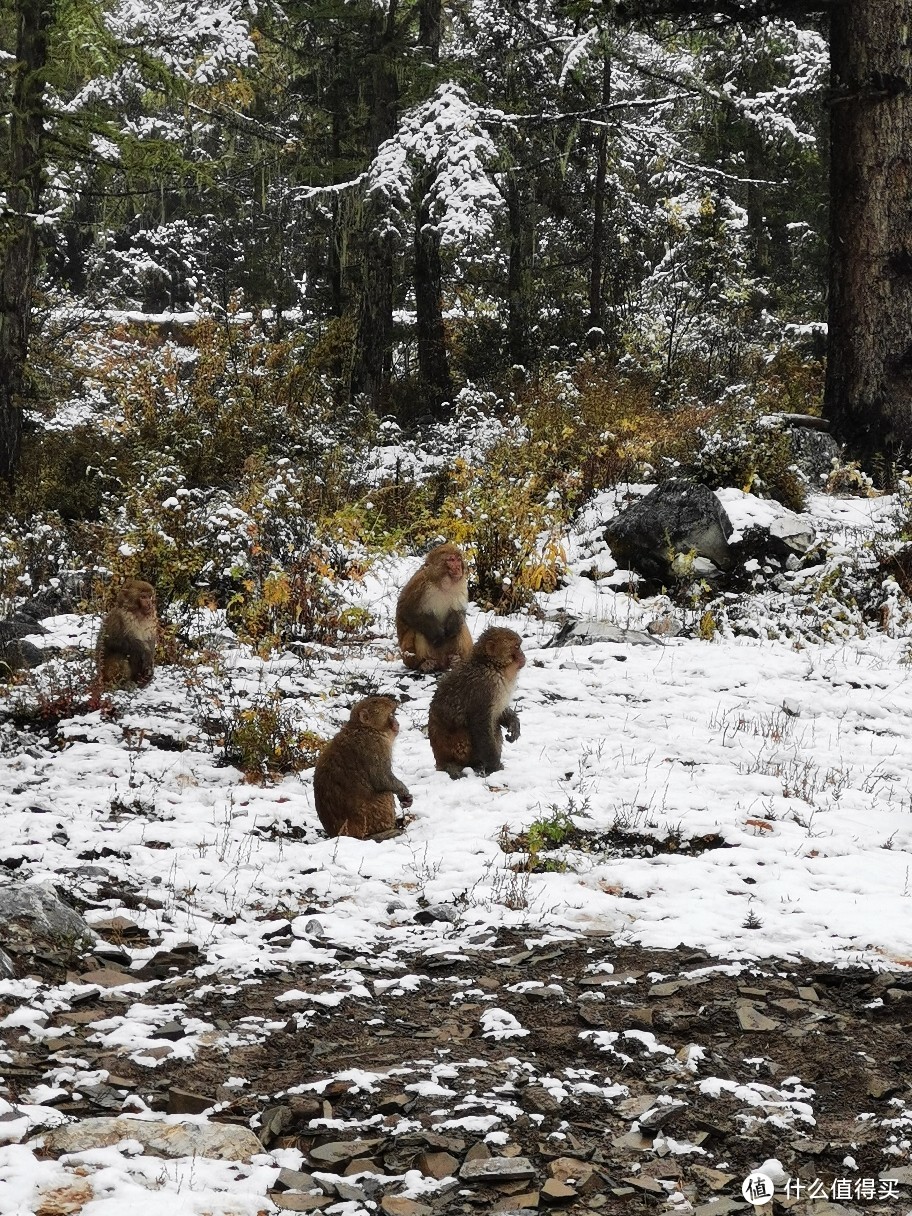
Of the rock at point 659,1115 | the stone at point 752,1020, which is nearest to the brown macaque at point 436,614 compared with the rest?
the stone at point 752,1020

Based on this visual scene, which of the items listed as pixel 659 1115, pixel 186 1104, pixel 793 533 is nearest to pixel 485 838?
pixel 659 1115

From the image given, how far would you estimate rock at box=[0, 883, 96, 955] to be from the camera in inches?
188

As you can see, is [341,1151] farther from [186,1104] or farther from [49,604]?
[49,604]

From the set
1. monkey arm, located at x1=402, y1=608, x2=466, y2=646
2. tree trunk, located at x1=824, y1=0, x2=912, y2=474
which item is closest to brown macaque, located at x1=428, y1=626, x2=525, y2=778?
monkey arm, located at x1=402, y1=608, x2=466, y2=646

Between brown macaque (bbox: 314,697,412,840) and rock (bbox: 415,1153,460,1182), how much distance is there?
121 inches

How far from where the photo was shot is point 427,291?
21219 mm

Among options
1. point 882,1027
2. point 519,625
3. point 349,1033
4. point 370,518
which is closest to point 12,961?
point 349,1033

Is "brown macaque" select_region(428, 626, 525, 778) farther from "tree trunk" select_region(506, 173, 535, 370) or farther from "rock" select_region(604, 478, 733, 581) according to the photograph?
"tree trunk" select_region(506, 173, 535, 370)

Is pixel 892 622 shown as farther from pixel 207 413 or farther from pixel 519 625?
pixel 207 413

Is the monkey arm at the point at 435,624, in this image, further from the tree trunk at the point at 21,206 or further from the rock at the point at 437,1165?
the tree trunk at the point at 21,206

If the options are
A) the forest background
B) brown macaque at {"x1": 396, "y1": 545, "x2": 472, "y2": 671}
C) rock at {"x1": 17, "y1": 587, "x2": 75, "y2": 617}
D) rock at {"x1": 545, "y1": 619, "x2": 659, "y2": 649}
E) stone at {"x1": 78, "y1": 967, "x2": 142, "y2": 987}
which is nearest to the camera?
stone at {"x1": 78, "y1": 967, "x2": 142, "y2": 987}

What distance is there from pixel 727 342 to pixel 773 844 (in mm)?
15326

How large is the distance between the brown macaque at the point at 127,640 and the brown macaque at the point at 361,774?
272 cm

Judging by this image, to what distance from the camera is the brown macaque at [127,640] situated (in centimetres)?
855
